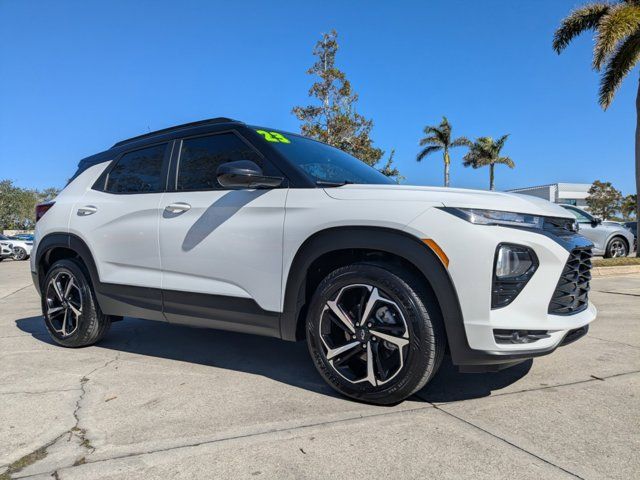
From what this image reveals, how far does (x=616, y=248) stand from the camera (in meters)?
13.0

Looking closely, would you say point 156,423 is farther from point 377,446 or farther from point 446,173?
point 446,173

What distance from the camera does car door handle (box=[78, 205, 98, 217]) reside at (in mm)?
4043

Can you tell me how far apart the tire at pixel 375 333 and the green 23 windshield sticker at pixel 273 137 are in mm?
1135

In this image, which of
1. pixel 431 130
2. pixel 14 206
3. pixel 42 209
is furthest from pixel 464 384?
pixel 14 206

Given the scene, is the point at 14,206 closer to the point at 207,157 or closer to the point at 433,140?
the point at 433,140

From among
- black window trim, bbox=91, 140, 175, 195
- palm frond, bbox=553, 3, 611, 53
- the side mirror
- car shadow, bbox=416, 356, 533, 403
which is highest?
palm frond, bbox=553, 3, 611, 53

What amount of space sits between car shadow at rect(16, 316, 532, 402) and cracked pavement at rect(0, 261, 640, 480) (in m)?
0.02

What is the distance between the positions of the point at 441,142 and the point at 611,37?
72.7 feet

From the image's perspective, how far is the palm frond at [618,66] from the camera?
13477 mm

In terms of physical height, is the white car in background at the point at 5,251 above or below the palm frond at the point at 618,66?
below

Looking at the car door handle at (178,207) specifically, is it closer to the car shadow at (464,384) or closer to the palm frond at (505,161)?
the car shadow at (464,384)

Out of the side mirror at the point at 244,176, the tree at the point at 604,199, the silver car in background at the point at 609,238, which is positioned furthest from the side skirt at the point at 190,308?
the tree at the point at 604,199

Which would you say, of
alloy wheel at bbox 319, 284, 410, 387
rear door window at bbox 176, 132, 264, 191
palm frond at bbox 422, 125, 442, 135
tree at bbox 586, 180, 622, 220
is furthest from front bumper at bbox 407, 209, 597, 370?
tree at bbox 586, 180, 622, 220

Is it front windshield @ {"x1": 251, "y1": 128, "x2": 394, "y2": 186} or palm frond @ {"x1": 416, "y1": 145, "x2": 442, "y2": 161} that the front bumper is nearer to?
front windshield @ {"x1": 251, "y1": 128, "x2": 394, "y2": 186}
